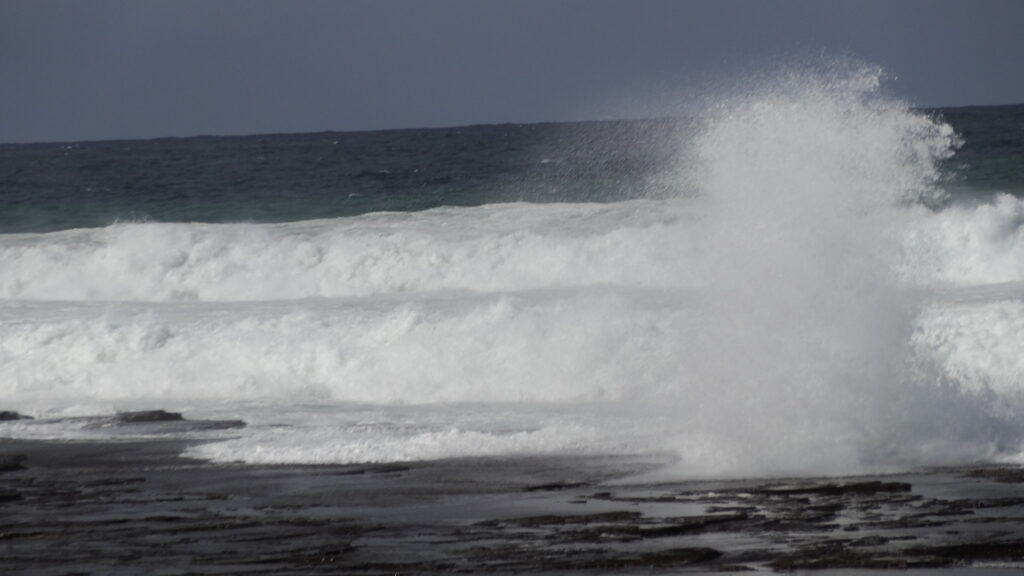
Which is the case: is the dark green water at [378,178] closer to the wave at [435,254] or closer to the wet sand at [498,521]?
the wave at [435,254]

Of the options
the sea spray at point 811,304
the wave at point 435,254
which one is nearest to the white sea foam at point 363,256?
the wave at point 435,254

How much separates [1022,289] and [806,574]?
13.5 metres

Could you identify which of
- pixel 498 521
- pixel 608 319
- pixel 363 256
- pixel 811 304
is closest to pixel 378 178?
pixel 363 256

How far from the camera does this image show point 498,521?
12.0 metres

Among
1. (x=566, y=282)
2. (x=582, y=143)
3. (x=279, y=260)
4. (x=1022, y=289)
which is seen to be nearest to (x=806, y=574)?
(x=1022, y=289)

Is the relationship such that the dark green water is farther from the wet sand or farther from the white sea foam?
the wet sand

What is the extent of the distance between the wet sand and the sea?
86 centimetres

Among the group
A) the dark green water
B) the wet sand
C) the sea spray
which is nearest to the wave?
the dark green water

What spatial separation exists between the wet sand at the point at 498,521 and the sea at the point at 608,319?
0.86 m

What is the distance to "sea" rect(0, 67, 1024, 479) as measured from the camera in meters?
14.3

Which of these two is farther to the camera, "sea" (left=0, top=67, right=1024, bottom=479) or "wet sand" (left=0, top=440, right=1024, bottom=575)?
"sea" (left=0, top=67, right=1024, bottom=479)

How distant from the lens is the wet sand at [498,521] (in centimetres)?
1051

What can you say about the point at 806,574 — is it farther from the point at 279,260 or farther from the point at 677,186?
the point at 677,186

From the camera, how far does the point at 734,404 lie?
1434cm
